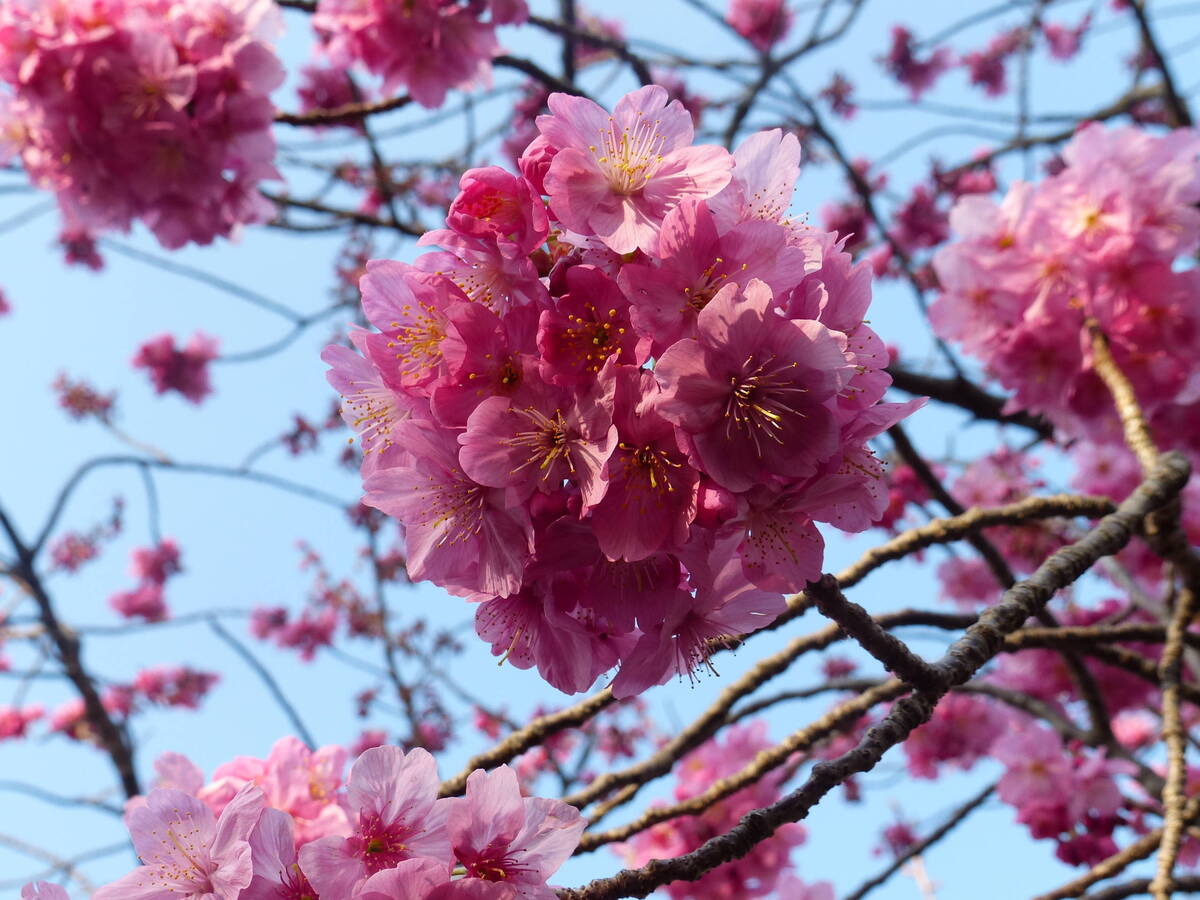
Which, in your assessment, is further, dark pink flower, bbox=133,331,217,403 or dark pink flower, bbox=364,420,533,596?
dark pink flower, bbox=133,331,217,403

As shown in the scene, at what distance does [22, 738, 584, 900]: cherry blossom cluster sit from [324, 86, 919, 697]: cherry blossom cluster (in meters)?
0.16

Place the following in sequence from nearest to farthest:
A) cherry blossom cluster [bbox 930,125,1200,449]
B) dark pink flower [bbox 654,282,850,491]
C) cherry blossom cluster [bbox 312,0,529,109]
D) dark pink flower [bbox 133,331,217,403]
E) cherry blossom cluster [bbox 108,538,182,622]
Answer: dark pink flower [bbox 654,282,850,491] < cherry blossom cluster [bbox 930,125,1200,449] < cherry blossom cluster [bbox 312,0,529,109] < dark pink flower [bbox 133,331,217,403] < cherry blossom cluster [bbox 108,538,182,622]

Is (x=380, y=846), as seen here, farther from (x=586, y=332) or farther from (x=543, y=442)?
(x=586, y=332)

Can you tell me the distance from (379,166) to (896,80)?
238 inches

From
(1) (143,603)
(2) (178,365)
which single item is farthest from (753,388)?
(1) (143,603)

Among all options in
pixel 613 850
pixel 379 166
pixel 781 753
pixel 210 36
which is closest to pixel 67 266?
pixel 379 166

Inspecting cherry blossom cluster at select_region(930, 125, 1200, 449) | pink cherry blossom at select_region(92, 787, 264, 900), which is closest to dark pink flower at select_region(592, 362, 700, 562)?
pink cherry blossom at select_region(92, 787, 264, 900)

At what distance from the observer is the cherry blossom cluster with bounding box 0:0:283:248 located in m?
2.40

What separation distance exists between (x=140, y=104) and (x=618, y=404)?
2092 millimetres

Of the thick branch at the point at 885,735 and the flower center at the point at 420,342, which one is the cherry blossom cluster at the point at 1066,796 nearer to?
the thick branch at the point at 885,735

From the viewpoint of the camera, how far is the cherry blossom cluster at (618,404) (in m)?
0.92

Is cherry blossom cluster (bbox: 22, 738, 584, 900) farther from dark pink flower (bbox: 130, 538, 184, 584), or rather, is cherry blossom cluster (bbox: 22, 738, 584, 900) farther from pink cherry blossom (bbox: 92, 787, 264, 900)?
dark pink flower (bbox: 130, 538, 184, 584)

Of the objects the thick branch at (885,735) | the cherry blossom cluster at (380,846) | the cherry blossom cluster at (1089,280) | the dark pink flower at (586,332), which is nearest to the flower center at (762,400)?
the dark pink flower at (586,332)

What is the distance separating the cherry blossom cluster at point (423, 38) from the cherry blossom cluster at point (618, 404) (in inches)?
78.0
